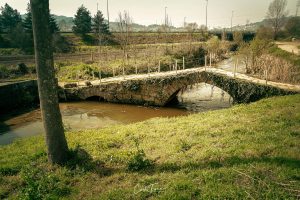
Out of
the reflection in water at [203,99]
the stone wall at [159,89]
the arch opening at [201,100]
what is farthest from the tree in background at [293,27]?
the stone wall at [159,89]

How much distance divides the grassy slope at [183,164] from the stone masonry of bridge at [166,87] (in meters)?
6.34

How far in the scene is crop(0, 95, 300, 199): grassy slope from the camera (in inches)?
277

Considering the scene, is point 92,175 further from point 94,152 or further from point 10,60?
point 10,60

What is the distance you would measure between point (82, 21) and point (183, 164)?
2724 inches

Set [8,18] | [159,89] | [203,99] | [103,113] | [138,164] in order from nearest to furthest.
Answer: [138,164]
[103,113]
[159,89]
[203,99]
[8,18]

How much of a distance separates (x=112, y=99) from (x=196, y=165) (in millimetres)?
20070

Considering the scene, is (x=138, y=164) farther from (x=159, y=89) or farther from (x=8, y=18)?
(x=8, y=18)

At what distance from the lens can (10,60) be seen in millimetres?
42688

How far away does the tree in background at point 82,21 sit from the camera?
231 ft

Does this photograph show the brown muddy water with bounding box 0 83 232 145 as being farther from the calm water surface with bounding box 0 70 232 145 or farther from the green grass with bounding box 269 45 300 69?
the green grass with bounding box 269 45 300 69

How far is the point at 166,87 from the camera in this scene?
83.3 ft

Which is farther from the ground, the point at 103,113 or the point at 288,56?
the point at 288,56

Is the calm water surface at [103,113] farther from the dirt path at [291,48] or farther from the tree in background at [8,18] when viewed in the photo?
the tree in background at [8,18]

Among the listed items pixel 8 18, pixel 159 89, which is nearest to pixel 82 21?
pixel 8 18
